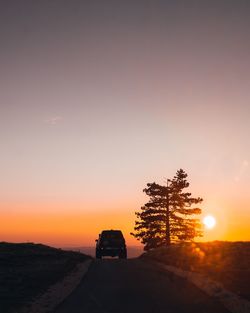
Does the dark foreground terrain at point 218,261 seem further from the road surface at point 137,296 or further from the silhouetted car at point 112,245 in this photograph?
the silhouetted car at point 112,245

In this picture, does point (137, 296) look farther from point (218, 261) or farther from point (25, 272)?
point (218, 261)

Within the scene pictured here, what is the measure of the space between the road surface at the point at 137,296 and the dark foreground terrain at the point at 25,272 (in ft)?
5.38

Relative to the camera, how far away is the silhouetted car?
4097cm

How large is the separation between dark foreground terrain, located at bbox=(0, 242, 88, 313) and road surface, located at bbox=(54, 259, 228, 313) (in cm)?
164

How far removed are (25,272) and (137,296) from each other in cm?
999

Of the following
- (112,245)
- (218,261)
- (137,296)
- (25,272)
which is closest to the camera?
(137,296)

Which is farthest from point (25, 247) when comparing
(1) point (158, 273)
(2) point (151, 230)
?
(2) point (151, 230)

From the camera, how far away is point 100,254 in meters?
41.6

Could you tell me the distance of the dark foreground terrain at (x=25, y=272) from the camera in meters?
17.5

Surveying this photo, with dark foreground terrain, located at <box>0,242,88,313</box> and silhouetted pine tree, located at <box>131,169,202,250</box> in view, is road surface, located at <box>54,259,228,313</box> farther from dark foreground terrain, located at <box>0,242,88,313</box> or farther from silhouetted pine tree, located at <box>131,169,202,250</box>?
silhouetted pine tree, located at <box>131,169,202,250</box>

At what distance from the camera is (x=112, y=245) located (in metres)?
41.0

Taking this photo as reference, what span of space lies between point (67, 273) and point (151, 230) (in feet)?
135

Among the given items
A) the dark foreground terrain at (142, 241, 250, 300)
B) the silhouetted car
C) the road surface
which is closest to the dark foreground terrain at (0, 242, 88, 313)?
the road surface

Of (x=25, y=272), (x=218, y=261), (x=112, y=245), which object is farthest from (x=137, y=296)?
(x=112, y=245)
